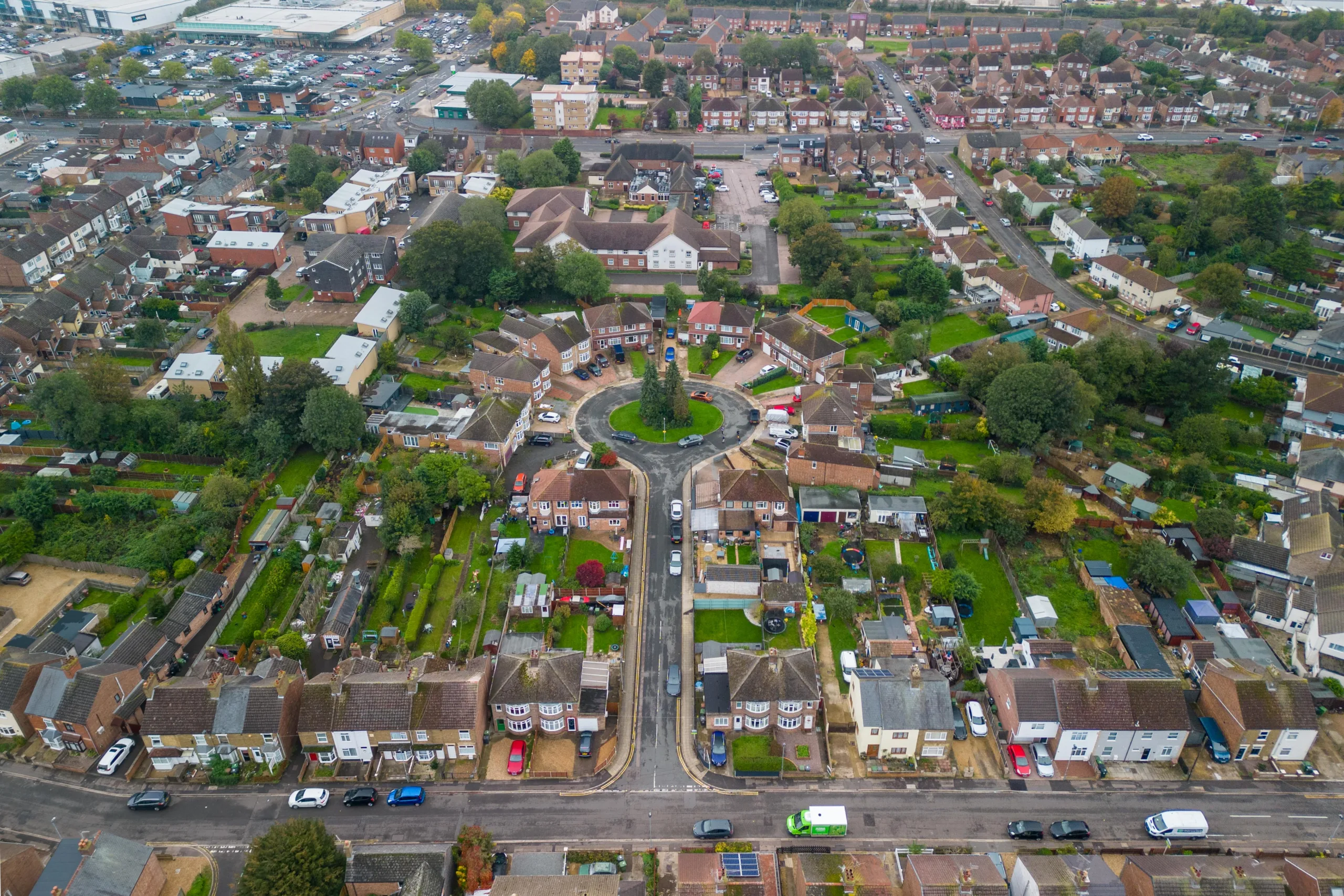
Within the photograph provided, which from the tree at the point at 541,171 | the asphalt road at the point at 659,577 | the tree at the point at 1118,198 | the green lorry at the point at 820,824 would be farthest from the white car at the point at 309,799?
the tree at the point at 1118,198

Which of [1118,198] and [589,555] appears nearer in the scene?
[589,555]

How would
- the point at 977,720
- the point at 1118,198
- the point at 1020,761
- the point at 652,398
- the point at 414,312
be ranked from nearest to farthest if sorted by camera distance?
the point at 1020,761 < the point at 977,720 < the point at 652,398 < the point at 414,312 < the point at 1118,198

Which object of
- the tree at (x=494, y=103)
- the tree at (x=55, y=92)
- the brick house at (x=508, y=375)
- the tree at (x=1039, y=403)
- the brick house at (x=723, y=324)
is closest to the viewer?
the tree at (x=1039, y=403)

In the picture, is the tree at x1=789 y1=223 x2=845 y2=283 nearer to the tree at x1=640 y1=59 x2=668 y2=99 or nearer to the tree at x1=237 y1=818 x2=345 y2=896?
the tree at x1=237 y1=818 x2=345 y2=896

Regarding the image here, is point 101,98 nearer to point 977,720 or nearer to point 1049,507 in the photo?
point 1049,507

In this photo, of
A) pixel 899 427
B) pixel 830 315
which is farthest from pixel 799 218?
pixel 899 427

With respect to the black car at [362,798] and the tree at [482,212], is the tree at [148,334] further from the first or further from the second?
the black car at [362,798]

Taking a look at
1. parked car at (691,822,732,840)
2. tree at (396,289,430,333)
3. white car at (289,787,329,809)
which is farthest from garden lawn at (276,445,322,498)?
Answer: parked car at (691,822,732,840)
